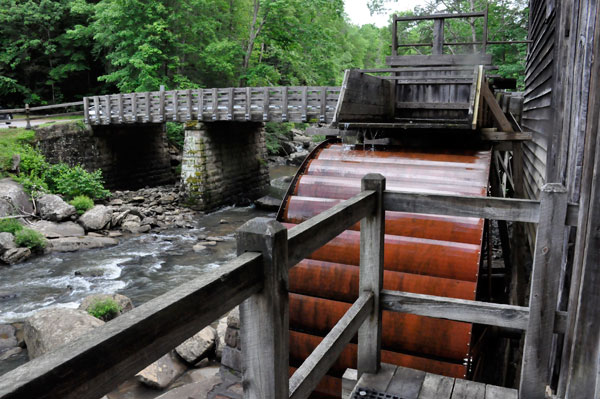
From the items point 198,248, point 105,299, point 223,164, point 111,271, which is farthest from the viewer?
point 223,164

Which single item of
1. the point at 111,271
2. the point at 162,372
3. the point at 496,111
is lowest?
the point at 111,271

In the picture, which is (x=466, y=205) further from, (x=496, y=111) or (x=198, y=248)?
(x=198, y=248)

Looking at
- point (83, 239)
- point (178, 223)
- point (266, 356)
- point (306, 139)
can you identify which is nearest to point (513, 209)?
point (266, 356)

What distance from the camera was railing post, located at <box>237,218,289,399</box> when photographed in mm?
1613

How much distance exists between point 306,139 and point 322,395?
1239 inches

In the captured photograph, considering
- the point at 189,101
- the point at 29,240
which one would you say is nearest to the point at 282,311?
the point at 29,240

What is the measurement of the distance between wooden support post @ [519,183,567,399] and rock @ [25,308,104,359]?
5.71 metres

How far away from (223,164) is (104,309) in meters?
13.3

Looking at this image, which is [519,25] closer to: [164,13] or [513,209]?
[164,13]

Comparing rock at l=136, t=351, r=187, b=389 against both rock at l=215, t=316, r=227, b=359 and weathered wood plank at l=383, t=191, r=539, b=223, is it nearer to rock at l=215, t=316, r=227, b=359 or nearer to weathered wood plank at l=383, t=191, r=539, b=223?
rock at l=215, t=316, r=227, b=359

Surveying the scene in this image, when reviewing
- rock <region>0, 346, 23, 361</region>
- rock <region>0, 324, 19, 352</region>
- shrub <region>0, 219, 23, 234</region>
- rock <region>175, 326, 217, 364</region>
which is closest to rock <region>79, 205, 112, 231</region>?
shrub <region>0, 219, 23, 234</region>

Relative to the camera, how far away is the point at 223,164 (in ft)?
68.4

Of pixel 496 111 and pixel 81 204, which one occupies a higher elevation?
pixel 496 111

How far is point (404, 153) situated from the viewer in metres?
6.08
